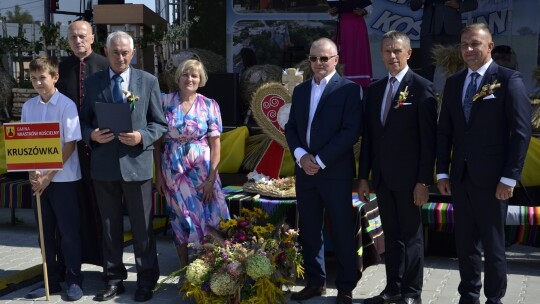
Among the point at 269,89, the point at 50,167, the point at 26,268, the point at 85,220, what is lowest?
the point at 26,268

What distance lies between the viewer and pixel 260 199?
554 cm

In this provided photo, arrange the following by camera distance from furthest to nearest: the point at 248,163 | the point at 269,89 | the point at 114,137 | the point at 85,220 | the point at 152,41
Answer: the point at 152,41
the point at 248,163
the point at 269,89
the point at 85,220
the point at 114,137

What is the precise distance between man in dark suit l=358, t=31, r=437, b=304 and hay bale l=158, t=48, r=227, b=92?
11.4 feet

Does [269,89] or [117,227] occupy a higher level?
[269,89]

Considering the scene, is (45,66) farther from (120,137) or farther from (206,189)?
(206,189)

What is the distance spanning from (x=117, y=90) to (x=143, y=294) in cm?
139

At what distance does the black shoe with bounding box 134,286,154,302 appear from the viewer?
505cm

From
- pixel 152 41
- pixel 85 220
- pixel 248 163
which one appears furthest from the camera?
pixel 152 41

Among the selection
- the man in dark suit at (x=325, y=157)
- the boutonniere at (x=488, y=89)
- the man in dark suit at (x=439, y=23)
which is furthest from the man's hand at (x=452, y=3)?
the boutonniere at (x=488, y=89)

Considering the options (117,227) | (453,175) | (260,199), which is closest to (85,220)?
(117,227)

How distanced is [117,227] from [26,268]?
1375 millimetres

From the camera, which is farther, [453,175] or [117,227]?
[117,227]

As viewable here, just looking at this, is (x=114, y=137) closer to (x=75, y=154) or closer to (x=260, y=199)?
(x=75, y=154)

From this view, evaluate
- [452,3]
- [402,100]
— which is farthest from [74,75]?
[452,3]
